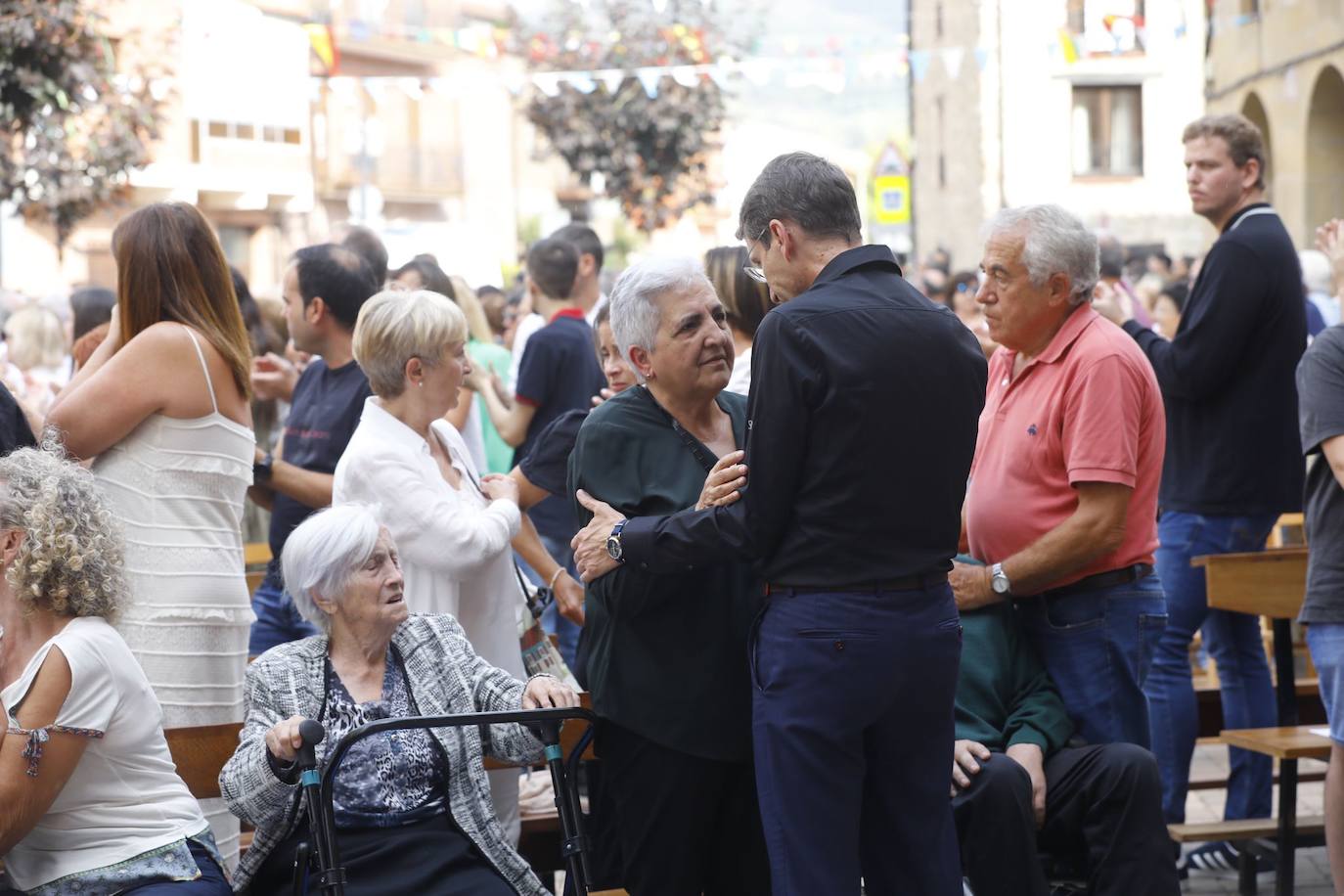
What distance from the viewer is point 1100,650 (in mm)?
4273

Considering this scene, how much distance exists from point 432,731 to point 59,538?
0.92 m

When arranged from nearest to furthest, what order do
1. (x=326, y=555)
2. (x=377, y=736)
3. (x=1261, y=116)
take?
(x=377, y=736), (x=326, y=555), (x=1261, y=116)

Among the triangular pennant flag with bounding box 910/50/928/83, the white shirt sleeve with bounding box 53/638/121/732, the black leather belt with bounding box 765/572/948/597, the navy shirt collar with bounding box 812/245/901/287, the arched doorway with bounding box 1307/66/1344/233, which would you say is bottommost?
the white shirt sleeve with bounding box 53/638/121/732

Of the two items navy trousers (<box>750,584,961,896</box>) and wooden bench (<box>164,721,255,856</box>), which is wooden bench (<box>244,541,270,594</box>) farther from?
navy trousers (<box>750,584,961,896</box>)

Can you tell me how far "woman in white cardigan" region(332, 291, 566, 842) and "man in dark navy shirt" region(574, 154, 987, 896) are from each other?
0.98m

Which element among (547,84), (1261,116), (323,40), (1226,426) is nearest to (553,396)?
(1226,426)

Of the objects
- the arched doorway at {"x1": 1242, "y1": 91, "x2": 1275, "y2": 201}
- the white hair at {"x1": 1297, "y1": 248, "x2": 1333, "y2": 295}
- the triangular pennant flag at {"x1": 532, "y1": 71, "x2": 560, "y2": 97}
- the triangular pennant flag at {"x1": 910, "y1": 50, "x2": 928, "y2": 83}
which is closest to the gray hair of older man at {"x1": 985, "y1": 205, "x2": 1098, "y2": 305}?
the white hair at {"x1": 1297, "y1": 248, "x2": 1333, "y2": 295}

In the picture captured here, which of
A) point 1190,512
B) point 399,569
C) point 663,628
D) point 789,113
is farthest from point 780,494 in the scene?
point 789,113

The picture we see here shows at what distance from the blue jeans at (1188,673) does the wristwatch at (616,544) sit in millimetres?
2660

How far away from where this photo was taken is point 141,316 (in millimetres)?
4199

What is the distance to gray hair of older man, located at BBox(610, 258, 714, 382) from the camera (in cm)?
359

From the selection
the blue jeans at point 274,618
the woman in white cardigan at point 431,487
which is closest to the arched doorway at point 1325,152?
the blue jeans at point 274,618

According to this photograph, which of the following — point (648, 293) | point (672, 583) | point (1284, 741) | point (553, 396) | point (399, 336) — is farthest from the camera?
point (553, 396)

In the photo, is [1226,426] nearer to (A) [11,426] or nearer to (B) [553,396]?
(B) [553,396]
